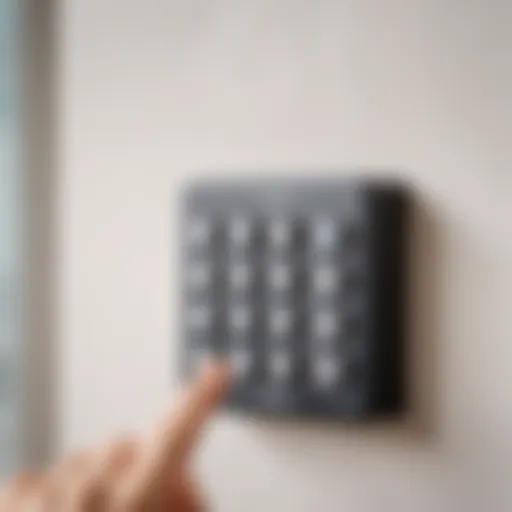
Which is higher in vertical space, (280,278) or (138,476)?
(280,278)

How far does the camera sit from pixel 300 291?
30.7 inches

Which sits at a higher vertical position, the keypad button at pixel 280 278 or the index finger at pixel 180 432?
the keypad button at pixel 280 278

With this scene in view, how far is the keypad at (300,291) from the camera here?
0.77 m

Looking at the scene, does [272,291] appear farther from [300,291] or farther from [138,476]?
[138,476]

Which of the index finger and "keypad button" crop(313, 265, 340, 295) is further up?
"keypad button" crop(313, 265, 340, 295)

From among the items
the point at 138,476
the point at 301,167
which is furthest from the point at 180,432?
the point at 301,167

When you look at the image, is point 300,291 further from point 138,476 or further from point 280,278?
point 138,476

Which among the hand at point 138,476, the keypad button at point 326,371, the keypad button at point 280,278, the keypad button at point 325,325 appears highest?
the keypad button at point 280,278

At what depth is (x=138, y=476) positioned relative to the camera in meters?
0.72

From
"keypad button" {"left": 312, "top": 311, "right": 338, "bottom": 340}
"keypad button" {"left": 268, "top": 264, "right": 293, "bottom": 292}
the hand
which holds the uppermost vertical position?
"keypad button" {"left": 268, "top": 264, "right": 293, "bottom": 292}

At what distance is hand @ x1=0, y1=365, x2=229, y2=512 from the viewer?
0.72 metres

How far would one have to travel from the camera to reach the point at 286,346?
785mm

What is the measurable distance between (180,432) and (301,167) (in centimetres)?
19

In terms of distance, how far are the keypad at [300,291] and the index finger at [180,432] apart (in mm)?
56
